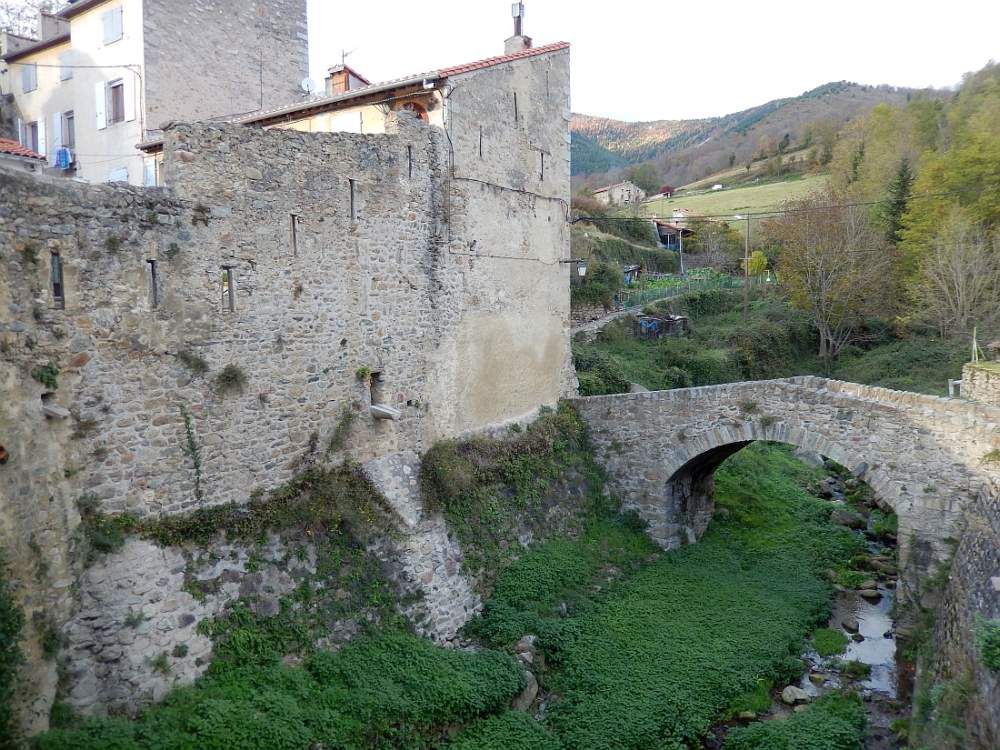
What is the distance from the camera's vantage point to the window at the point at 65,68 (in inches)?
770

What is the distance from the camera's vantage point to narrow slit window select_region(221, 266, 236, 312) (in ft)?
36.3

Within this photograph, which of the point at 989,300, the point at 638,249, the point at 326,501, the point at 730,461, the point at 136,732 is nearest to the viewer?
the point at 136,732

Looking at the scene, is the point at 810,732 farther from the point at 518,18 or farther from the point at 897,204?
the point at 897,204

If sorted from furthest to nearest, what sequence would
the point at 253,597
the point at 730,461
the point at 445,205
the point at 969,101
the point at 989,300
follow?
the point at 969,101, the point at 989,300, the point at 730,461, the point at 445,205, the point at 253,597

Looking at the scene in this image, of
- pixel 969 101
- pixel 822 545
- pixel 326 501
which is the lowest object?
pixel 822 545

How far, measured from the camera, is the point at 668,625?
47.9ft

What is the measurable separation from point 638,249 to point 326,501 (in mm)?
34301

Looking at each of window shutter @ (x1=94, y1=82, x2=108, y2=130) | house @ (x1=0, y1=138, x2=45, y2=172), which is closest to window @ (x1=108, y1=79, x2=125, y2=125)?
window shutter @ (x1=94, y1=82, x2=108, y2=130)

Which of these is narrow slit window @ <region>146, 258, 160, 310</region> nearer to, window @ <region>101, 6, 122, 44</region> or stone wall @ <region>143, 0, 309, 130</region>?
stone wall @ <region>143, 0, 309, 130</region>

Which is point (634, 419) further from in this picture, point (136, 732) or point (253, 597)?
point (136, 732)

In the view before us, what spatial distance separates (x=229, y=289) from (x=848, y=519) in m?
18.1

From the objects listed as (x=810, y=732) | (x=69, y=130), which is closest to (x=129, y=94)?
(x=69, y=130)

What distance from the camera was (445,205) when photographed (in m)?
14.9

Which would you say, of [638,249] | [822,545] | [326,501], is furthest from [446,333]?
[638,249]
